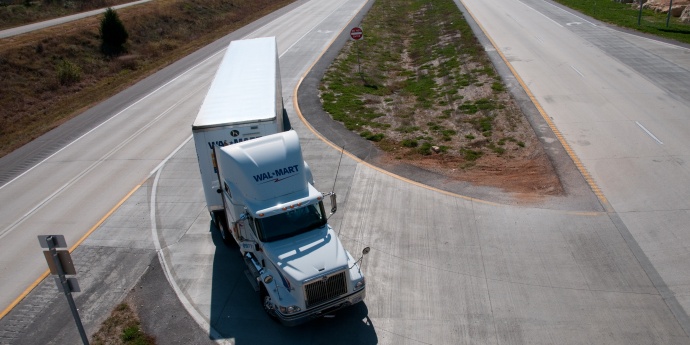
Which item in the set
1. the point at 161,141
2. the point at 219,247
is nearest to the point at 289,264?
the point at 219,247

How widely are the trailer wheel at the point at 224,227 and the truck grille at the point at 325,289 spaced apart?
178 inches

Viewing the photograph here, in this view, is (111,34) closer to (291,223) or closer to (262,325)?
(291,223)

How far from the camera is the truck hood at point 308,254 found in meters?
11.5

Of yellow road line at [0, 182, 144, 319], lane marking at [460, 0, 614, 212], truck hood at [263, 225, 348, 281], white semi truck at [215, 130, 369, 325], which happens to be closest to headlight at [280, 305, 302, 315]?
white semi truck at [215, 130, 369, 325]

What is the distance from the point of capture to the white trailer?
14461 millimetres

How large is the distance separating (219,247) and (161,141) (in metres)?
10.0

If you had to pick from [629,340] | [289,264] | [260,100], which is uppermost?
[260,100]

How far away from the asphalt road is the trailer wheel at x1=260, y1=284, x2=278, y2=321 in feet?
0.98

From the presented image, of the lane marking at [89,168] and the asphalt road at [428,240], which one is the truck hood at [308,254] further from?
the lane marking at [89,168]

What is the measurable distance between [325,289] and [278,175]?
2.84m

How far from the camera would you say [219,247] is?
1559cm

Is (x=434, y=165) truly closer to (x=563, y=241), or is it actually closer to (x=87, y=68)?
(x=563, y=241)

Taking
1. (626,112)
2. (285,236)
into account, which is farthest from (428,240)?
(626,112)

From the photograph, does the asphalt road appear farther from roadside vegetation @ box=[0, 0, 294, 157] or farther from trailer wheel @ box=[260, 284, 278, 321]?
roadside vegetation @ box=[0, 0, 294, 157]
